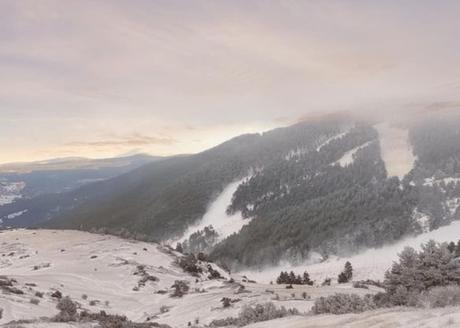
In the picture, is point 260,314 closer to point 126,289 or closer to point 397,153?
point 126,289

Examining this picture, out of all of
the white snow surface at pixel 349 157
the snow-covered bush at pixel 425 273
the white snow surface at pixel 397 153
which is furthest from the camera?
the white snow surface at pixel 349 157

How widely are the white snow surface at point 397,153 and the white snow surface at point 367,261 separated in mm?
43782

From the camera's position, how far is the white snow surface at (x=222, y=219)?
5891 inches

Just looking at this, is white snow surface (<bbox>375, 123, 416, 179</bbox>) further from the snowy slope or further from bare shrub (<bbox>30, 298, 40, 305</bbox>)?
bare shrub (<bbox>30, 298, 40, 305</bbox>)

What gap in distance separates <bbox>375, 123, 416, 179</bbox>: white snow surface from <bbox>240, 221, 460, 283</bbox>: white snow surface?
144 feet

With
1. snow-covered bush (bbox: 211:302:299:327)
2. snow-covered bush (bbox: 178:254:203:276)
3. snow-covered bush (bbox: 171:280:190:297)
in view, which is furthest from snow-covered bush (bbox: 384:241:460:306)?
snow-covered bush (bbox: 178:254:203:276)

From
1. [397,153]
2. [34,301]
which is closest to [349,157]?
[397,153]

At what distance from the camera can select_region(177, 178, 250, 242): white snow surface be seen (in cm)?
14962

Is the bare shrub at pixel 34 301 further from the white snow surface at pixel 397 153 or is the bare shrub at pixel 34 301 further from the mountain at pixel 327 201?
the white snow surface at pixel 397 153

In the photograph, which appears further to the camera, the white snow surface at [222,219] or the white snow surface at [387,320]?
the white snow surface at [222,219]

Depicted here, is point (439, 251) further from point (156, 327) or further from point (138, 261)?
point (138, 261)

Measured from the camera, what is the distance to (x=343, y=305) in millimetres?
13727

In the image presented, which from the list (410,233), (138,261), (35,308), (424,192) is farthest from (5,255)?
(424,192)

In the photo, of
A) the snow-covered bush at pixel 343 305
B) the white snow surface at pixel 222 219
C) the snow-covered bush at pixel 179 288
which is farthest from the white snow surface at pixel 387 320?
the white snow surface at pixel 222 219
